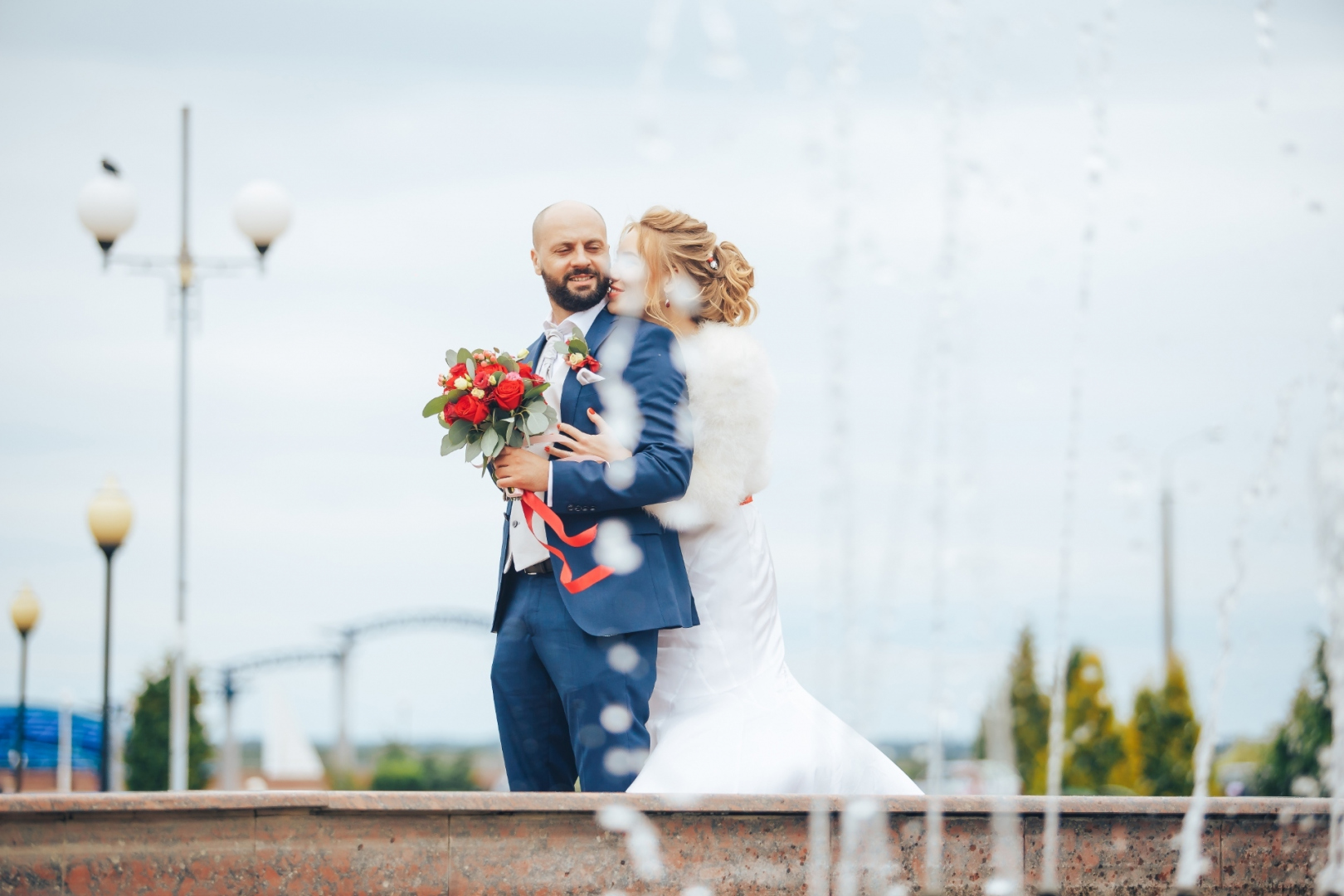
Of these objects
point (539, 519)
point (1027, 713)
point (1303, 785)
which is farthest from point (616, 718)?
point (1027, 713)

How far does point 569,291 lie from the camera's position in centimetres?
422

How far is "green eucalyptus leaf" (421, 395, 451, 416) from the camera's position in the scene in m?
4.09

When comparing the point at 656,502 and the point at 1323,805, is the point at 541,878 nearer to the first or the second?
the point at 656,502

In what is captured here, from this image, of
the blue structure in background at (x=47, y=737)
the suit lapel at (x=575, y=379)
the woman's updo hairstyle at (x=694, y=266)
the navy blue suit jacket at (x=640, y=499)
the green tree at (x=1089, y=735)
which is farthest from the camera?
the green tree at (x=1089, y=735)

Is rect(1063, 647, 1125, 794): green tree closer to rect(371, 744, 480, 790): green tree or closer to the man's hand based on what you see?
rect(371, 744, 480, 790): green tree

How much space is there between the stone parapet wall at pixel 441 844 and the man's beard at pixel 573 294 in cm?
153

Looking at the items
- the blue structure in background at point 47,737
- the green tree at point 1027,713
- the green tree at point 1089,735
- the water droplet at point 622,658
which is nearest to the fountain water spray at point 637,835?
the water droplet at point 622,658

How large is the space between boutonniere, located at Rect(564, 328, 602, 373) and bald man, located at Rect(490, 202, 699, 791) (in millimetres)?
28

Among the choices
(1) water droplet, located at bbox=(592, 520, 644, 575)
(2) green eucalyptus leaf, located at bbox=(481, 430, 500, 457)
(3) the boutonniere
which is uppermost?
(3) the boutonniere

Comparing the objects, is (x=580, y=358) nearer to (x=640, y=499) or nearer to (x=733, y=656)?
(x=640, y=499)

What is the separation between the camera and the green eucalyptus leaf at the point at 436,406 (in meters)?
4.09

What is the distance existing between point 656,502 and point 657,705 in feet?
2.16

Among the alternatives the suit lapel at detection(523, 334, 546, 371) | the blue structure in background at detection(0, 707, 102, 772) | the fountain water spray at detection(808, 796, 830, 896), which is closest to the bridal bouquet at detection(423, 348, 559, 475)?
the suit lapel at detection(523, 334, 546, 371)

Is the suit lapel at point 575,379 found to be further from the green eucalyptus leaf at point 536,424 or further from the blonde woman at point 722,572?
the green eucalyptus leaf at point 536,424
